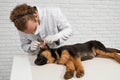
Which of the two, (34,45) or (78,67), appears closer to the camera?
(78,67)

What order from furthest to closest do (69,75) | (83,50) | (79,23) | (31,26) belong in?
(79,23)
(83,50)
(31,26)
(69,75)

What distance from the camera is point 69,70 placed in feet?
3.66

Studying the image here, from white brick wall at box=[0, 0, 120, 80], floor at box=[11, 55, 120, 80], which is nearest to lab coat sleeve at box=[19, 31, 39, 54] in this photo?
floor at box=[11, 55, 120, 80]

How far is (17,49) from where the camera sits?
7.25 feet

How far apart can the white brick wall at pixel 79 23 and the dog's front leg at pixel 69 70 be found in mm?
1102

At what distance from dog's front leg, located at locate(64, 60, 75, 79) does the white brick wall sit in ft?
3.61

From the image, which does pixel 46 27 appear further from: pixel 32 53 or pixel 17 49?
pixel 17 49

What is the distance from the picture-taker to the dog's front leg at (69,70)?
1061mm

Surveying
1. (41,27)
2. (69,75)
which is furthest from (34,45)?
(69,75)

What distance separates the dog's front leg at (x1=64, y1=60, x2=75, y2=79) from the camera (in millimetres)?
1061

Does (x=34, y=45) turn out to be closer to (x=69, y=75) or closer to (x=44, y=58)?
(x=44, y=58)

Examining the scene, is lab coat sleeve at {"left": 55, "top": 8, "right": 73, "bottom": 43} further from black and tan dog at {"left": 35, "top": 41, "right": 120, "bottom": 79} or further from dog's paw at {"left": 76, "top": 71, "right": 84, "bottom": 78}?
dog's paw at {"left": 76, "top": 71, "right": 84, "bottom": 78}

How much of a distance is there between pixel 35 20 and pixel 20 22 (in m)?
0.11

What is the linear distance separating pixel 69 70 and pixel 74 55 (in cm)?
14
